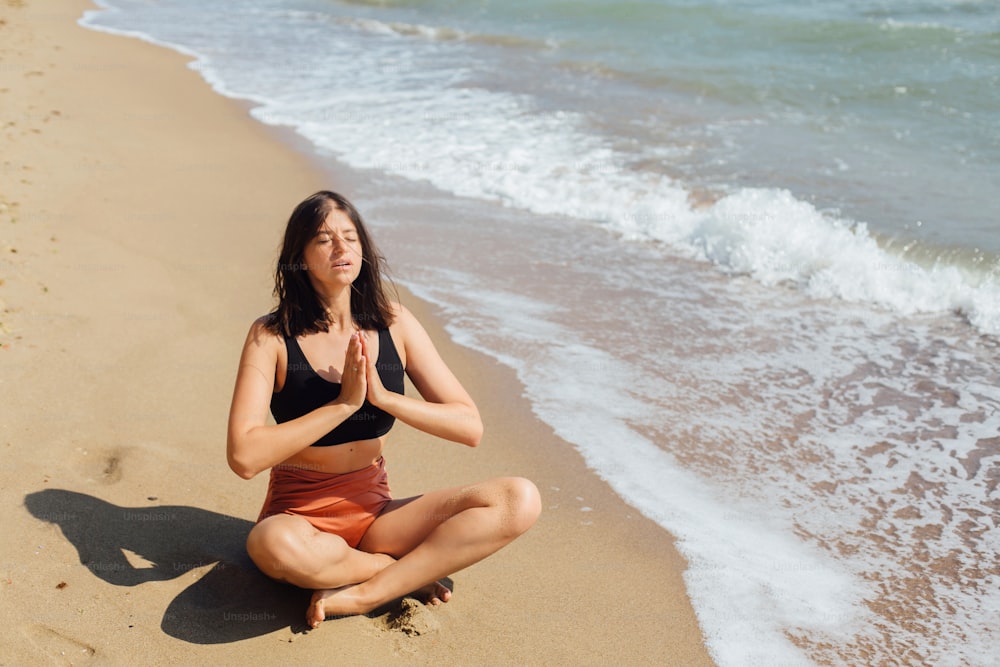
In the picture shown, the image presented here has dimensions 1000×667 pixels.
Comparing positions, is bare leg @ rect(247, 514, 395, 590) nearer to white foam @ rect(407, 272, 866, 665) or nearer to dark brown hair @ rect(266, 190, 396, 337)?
dark brown hair @ rect(266, 190, 396, 337)

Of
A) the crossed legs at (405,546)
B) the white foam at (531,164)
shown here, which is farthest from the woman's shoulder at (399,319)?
the white foam at (531,164)

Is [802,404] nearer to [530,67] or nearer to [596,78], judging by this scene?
[596,78]

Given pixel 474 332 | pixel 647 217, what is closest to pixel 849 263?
pixel 647 217

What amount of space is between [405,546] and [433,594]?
0.21m

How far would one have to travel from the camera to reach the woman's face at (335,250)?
3.38 metres

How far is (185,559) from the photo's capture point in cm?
360

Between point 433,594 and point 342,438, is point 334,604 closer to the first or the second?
point 433,594

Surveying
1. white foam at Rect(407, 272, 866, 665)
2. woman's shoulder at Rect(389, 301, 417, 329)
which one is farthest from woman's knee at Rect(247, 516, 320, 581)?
white foam at Rect(407, 272, 866, 665)

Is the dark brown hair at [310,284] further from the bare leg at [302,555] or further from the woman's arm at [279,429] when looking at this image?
the bare leg at [302,555]

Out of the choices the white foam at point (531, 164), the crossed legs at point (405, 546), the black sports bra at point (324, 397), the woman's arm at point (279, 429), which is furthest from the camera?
the white foam at point (531, 164)

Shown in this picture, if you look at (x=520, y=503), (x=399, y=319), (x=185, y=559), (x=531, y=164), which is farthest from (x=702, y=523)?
(x=531, y=164)

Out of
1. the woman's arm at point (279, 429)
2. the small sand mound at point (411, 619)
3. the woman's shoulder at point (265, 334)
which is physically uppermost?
the woman's shoulder at point (265, 334)

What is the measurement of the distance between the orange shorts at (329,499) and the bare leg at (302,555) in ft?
0.28

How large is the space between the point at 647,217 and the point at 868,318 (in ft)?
7.80
